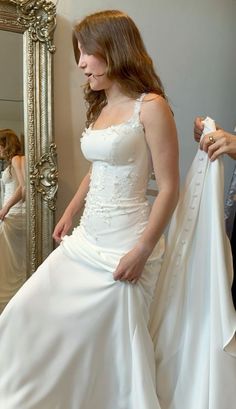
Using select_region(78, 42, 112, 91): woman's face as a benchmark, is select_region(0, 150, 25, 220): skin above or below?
below

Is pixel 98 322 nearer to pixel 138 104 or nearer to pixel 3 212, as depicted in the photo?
pixel 138 104

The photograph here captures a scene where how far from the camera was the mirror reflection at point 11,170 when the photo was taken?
157 cm

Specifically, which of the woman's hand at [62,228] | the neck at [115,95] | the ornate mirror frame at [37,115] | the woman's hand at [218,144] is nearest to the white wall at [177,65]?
the ornate mirror frame at [37,115]

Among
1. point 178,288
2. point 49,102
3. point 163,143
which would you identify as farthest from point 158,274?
point 49,102

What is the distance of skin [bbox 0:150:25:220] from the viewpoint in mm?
1615

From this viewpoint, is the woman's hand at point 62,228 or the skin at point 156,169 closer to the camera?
the skin at point 156,169

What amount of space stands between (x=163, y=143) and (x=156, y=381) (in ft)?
2.00

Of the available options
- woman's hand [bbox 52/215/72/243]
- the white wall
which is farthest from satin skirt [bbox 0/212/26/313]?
woman's hand [bbox 52/215/72/243]

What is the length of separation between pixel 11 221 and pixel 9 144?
274 mm

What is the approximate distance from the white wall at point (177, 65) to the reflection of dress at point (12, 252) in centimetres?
16

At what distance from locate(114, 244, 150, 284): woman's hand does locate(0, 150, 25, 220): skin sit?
0.65 metres

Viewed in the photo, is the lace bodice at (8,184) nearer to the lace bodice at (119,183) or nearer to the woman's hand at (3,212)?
the woman's hand at (3,212)

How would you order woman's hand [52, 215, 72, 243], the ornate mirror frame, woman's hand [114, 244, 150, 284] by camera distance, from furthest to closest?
1. the ornate mirror frame
2. woman's hand [52, 215, 72, 243]
3. woman's hand [114, 244, 150, 284]

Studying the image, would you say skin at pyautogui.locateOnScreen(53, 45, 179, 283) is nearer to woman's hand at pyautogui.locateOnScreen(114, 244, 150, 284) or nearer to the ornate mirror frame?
woman's hand at pyautogui.locateOnScreen(114, 244, 150, 284)
